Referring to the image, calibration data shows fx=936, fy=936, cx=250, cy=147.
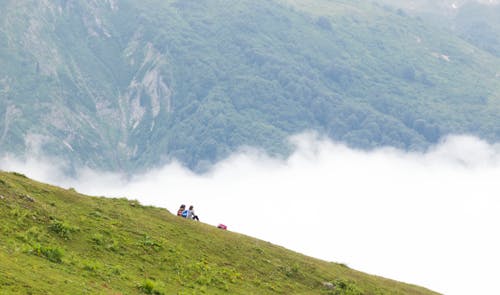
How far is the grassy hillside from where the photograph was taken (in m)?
→ 53.9

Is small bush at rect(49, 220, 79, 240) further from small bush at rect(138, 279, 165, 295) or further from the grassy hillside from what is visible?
small bush at rect(138, 279, 165, 295)

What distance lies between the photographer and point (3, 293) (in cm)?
4547

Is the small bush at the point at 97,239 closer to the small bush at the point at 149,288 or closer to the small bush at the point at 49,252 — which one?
the small bush at the point at 49,252

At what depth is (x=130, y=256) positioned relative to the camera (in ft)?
202

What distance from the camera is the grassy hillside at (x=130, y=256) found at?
53.9 m

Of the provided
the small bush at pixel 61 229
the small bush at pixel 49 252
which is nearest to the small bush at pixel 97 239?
the small bush at pixel 61 229

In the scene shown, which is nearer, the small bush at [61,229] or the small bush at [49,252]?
the small bush at [49,252]

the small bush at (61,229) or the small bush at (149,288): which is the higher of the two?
the small bush at (61,229)

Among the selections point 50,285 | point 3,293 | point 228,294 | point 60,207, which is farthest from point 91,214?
point 3,293

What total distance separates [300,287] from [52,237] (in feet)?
61.7

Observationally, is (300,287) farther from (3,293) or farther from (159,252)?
(3,293)

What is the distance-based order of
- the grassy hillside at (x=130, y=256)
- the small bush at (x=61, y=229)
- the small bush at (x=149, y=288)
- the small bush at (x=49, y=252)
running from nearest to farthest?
the grassy hillside at (x=130, y=256) → the small bush at (x=49, y=252) → the small bush at (x=149, y=288) → the small bush at (x=61, y=229)

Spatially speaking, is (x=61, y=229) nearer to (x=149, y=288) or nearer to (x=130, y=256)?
(x=130, y=256)

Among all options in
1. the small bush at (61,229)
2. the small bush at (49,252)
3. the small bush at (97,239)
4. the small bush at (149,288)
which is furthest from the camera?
the small bush at (97,239)
